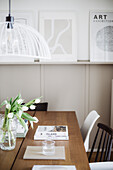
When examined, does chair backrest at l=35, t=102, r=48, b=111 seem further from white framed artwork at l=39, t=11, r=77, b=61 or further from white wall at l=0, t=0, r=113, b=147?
white framed artwork at l=39, t=11, r=77, b=61

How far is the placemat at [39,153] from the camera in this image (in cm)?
159

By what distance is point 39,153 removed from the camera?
1.66 m

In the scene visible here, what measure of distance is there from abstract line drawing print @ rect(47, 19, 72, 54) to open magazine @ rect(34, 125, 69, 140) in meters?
1.69

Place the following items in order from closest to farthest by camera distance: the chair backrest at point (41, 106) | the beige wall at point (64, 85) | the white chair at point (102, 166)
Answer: the white chair at point (102, 166), the chair backrest at point (41, 106), the beige wall at point (64, 85)

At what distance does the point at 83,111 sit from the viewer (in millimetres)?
3764

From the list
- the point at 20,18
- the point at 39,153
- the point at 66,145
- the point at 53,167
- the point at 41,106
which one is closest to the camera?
the point at 53,167

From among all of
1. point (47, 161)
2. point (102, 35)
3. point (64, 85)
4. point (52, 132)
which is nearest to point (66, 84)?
point (64, 85)

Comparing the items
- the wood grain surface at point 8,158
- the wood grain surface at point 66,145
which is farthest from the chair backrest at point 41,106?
the wood grain surface at point 8,158

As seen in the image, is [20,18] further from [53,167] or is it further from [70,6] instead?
[53,167]

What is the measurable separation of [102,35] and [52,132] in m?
2.12

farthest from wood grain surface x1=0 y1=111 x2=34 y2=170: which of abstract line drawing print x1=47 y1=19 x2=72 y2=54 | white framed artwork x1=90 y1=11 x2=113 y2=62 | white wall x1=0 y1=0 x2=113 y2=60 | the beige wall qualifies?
white wall x1=0 y1=0 x2=113 y2=60

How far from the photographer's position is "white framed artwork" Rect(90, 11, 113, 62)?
11.9ft

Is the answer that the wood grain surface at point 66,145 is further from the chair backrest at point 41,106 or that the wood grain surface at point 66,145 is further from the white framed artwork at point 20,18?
the white framed artwork at point 20,18

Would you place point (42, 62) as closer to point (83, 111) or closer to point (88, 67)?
point (88, 67)
